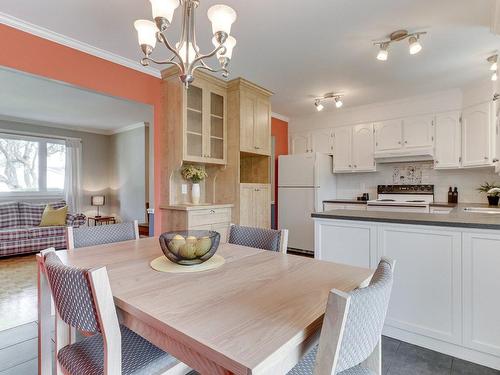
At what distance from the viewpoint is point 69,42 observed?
2.43m

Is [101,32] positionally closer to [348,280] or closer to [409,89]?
[348,280]

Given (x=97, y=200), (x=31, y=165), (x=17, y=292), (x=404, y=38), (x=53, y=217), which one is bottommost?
(x=17, y=292)

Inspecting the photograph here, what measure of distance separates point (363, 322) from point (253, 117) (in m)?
3.24

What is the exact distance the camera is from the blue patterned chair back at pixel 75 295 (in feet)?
2.81

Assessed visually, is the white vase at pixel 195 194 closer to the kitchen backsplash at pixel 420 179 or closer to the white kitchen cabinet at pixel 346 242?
the white kitchen cabinet at pixel 346 242

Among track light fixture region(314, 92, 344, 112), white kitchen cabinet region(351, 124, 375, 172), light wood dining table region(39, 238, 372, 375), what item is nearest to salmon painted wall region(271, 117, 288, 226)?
track light fixture region(314, 92, 344, 112)

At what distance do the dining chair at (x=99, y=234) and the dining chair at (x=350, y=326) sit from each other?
160cm

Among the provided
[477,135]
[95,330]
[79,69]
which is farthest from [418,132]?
[95,330]

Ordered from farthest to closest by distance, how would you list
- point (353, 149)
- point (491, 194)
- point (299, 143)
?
point (299, 143)
point (353, 149)
point (491, 194)

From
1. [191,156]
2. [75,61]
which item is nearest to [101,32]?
[75,61]

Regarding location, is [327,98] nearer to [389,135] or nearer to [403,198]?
[389,135]

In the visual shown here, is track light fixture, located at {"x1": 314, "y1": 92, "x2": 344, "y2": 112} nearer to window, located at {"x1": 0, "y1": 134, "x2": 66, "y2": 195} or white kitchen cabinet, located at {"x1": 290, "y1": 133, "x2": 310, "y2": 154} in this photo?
white kitchen cabinet, located at {"x1": 290, "y1": 133, "x2": 310, "y2": 154}

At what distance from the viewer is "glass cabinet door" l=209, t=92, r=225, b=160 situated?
135 inches

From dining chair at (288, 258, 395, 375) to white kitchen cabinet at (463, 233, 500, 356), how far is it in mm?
1330
